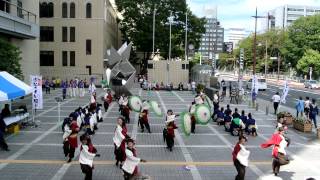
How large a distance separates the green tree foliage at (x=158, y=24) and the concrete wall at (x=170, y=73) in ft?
39.5

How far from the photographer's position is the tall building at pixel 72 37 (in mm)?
60656

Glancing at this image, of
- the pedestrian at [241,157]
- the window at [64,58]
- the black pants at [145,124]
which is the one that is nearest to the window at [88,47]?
the window at [64,58]

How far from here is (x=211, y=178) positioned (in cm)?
1357

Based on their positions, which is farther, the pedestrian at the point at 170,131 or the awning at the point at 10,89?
the awning at the point at 10,89

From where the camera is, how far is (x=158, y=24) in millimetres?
69562

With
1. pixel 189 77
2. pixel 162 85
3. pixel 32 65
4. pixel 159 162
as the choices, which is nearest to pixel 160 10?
pixel 189 77

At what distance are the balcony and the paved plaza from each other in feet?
32.8

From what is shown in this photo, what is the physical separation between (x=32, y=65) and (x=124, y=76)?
1210cm

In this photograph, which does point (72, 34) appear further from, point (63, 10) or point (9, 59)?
point (9, 59)

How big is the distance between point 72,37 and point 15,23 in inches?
1087

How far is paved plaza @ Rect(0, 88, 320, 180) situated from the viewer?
13.9 m

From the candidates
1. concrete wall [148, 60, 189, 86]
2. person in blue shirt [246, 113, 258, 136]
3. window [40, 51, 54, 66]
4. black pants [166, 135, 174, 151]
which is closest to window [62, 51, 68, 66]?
window [40, 51, 54, 66]

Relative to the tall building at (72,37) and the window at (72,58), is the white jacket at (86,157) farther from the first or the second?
the window at (72,58)

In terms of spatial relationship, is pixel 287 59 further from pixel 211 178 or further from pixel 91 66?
pixel 211 178
